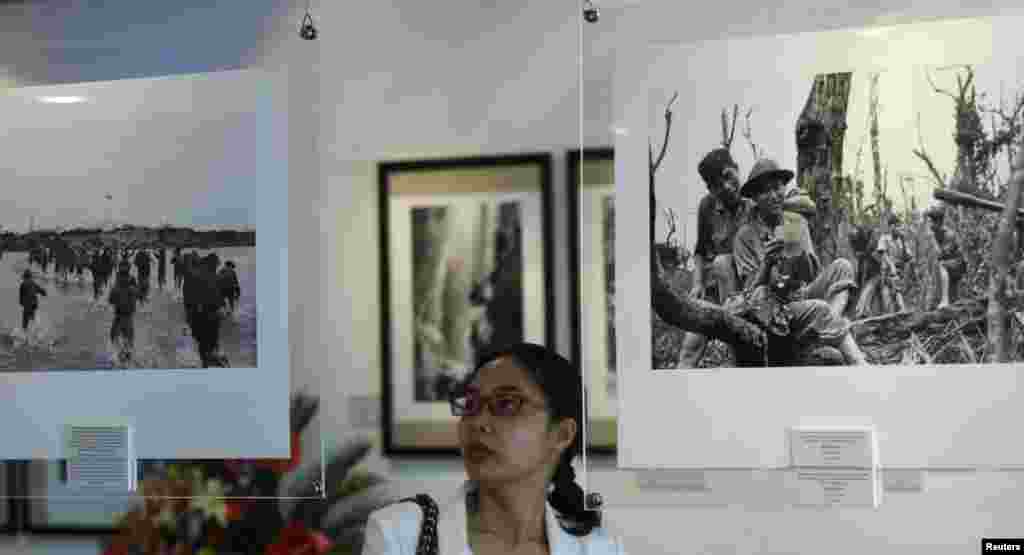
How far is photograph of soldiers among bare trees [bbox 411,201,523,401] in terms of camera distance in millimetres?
3414

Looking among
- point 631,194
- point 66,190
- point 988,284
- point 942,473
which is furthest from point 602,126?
point 66,190

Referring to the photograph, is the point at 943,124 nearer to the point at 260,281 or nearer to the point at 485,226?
the point at 260,281

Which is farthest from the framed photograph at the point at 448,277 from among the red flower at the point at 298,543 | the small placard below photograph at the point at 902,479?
the small placard below photograph at the point at 902,479

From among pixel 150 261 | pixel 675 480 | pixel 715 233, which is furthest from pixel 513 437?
pixel 150 261

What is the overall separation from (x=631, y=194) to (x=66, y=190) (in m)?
1.12

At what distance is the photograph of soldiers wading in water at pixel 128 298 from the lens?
2178 millimetres

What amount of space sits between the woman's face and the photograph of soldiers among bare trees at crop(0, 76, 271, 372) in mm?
452

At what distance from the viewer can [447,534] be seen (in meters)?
2.03

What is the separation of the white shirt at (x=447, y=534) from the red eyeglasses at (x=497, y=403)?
0.49 feet

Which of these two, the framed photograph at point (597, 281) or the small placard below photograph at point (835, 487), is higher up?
the framed photograph at point (597, 281)

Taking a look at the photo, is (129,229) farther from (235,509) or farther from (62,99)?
(235,509)

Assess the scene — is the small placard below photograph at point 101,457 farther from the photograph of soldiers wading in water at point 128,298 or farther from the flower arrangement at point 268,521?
the flower arrangement at point 268,521

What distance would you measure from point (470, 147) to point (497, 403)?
1.39 meters

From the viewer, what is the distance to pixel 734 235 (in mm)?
1944
